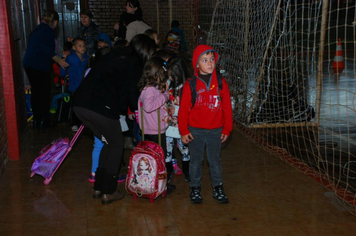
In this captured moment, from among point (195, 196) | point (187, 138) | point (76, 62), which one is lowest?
point (195, 196)

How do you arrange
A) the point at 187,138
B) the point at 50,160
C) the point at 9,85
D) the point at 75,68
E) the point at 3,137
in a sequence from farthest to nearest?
the point at 75,68
the point at 9,85
the point at 3,137
the point at 50,160
the point at 187,138

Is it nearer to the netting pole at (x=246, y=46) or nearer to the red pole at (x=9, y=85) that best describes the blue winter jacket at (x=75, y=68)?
the red pole at (x=9, y=85)

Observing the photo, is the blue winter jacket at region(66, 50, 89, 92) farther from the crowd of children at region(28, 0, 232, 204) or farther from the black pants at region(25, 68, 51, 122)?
the crowd of children at region(28, 0, 232, 204)

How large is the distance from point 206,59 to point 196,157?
3.04ft

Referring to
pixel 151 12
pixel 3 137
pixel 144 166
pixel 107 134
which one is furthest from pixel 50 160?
pixel 151 12

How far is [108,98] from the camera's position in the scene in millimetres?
4047

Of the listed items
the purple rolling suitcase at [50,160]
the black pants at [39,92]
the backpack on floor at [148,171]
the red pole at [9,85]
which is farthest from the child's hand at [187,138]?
the black pants at [39,92]

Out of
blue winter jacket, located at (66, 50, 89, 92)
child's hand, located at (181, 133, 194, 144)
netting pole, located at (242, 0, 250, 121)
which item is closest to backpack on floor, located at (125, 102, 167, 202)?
child's hand, located at (181, 133, 194, 144)

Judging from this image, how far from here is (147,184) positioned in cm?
425

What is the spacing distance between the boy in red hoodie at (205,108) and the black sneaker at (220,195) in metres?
0.28

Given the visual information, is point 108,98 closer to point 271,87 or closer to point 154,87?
point 154,87

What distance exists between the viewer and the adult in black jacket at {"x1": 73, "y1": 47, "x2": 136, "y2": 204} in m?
4.04

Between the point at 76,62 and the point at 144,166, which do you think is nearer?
the point at 144,166

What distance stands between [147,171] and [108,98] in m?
0.77
